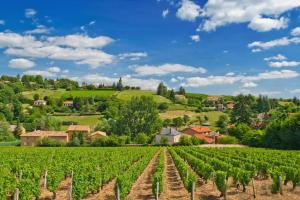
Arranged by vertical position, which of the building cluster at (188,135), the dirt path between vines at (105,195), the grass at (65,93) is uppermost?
the grass at (65,93)

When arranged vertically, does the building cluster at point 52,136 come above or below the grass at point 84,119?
below

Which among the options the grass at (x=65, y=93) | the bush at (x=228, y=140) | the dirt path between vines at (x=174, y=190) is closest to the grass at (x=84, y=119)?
the grass at (x=65, y=93)

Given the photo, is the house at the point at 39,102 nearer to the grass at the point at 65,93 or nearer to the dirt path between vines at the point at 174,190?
the grass at the point at 65,93

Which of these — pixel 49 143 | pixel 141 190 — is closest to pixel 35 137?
pixel 49 143

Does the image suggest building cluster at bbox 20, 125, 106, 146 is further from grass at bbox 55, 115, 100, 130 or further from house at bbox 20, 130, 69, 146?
grass at bbox 55, 115, 100, 130

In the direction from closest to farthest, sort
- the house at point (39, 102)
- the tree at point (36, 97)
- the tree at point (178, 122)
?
1. the tree at point (178, 122)
2. the house at point (39, 102)
3. the tree at point (36, 97)

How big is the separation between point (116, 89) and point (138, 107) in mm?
99561

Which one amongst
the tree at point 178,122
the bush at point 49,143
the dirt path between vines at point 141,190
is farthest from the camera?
the tree at point 178,122

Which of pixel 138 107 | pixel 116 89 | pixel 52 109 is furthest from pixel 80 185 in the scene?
pixel 116 89

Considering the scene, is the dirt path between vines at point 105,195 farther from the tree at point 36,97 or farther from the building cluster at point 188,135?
the tree at point 36,97

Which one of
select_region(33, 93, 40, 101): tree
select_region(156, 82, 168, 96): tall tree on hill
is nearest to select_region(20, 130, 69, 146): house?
select_region(33, 93, 40, 101): tree

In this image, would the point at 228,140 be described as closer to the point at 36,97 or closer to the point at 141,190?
the point at 141,190

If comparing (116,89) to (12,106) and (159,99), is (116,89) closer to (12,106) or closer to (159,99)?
(159,99)

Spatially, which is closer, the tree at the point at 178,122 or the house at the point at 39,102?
the tree at the point at 178,122
